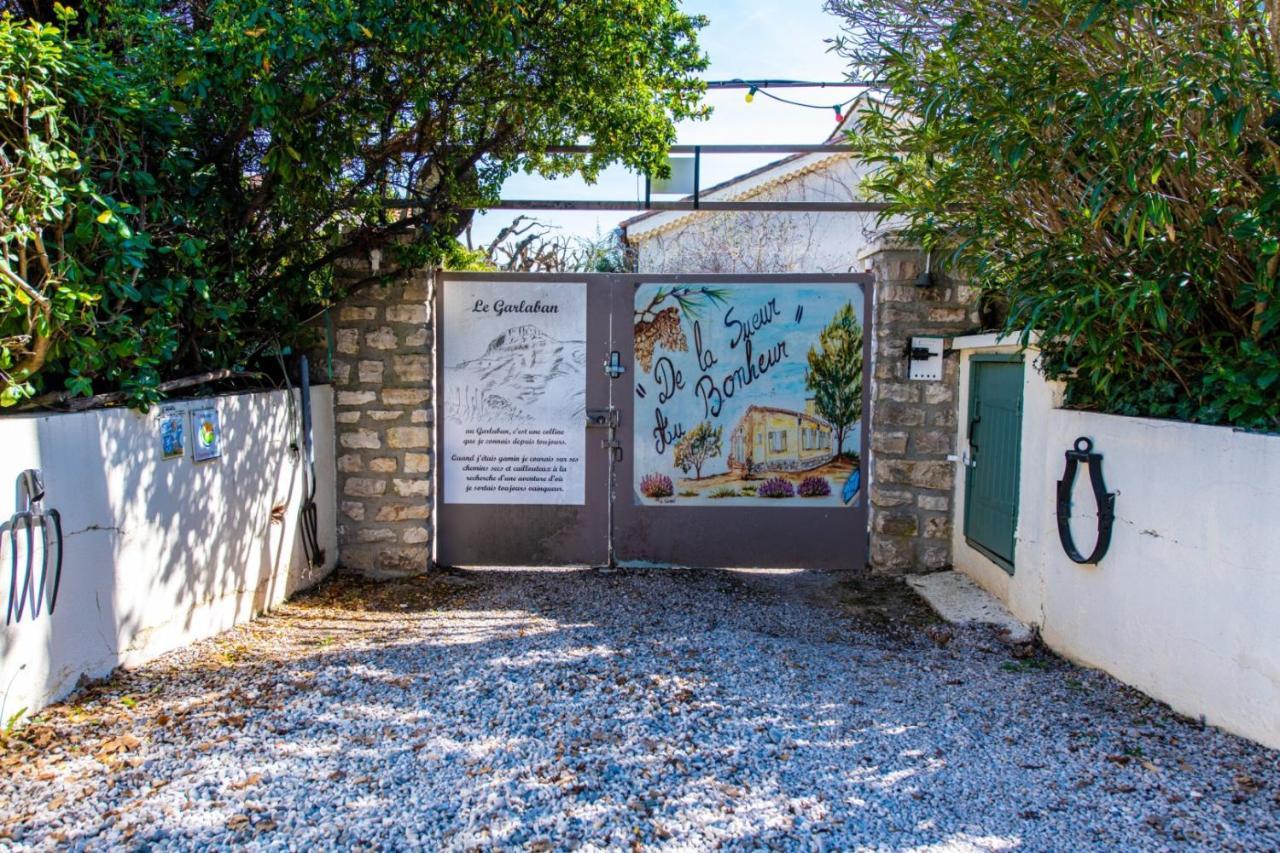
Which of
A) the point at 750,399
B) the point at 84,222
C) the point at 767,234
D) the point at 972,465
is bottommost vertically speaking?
the point at 972,465

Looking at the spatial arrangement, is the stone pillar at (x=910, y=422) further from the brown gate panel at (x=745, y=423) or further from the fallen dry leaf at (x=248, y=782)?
the fallen dry leaf at (x=248, y=782)

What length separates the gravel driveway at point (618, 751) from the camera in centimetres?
260

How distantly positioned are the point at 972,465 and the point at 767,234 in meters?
8.12

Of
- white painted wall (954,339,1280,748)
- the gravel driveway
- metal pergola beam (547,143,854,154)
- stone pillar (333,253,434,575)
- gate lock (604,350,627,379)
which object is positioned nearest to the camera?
the gravel driveway

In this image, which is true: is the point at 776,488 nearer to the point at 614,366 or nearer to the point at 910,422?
the point at 910,422

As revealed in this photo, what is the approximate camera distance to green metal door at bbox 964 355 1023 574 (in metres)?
5.09

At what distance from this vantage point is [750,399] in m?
6.01

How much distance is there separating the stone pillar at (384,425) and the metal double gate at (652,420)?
19 cm

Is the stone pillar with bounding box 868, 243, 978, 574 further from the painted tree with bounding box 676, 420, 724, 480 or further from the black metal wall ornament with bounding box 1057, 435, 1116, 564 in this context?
the black metal wall ornament with bounding box 1057, 435, 1116, 564

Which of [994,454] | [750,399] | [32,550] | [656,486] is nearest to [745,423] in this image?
[750,399]

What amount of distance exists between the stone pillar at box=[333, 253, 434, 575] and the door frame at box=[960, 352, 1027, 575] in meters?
3.63

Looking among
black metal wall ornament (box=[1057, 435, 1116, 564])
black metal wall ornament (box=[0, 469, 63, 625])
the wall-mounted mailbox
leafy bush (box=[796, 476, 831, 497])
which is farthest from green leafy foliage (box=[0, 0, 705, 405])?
black metal wall ornament (box=[1057, 435, 1116, 564])

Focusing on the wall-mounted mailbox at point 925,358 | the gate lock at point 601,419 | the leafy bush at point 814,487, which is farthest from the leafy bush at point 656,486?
the wall-mounted mailbox at point 925,358

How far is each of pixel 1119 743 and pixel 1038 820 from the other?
750mm
